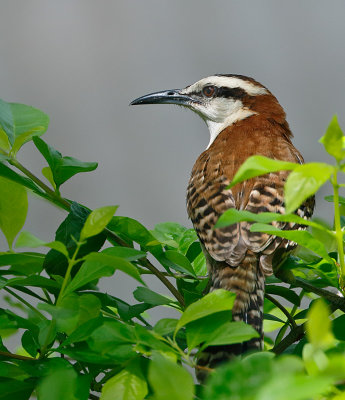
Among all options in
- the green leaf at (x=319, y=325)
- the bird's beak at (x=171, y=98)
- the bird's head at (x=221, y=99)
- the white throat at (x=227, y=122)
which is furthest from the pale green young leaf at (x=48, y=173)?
the bird's beak at (x=171, y=98)

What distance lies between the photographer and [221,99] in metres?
3.07

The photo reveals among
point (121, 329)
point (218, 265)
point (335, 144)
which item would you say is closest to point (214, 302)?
point (121, 329)

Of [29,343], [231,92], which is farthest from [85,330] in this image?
[231,92]

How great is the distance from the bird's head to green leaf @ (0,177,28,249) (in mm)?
1866

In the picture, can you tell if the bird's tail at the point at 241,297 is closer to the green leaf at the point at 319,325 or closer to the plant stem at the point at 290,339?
the plant stem at the point at 290,339

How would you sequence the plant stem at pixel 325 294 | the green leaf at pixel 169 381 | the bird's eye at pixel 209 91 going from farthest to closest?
the bird's eye at pixel 209 91
the plant stem at pixel 325 294
the green leaf at pixel 169 381

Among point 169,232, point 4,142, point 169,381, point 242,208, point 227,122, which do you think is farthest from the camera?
point 227,122

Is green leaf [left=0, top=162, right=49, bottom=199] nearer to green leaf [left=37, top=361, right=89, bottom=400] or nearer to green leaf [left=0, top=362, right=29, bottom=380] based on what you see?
green leaf [left=0, top=362, right=29, bottom=380]

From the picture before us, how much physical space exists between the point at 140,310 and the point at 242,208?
0.85 metres

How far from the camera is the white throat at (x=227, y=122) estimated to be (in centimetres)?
283

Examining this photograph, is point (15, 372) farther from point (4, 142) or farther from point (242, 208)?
point (242, 208)

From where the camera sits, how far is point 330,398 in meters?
0.58

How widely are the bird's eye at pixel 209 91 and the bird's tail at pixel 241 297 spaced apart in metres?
1.48

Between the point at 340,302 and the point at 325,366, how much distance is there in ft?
1.78
